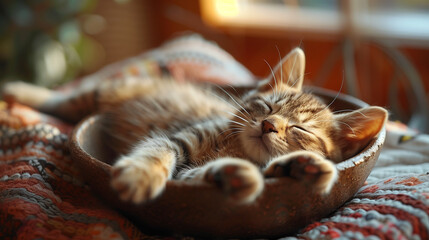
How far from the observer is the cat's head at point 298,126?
37.4 inches

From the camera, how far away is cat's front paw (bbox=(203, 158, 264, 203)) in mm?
666

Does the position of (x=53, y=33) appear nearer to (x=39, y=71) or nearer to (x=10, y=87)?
(x=39, y=71)

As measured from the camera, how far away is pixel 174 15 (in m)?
3.48

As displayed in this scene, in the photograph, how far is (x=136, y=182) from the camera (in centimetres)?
71

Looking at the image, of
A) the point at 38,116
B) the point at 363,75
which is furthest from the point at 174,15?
the point at 38,116

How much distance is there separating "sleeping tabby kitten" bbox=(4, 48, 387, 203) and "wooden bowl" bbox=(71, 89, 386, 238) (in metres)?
0.03

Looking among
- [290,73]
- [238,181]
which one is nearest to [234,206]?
[238,181]

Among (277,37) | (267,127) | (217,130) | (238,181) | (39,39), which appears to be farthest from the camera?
(277,37)

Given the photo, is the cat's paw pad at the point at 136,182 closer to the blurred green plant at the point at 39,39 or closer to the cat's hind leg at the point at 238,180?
the cat's hind leg at the point at 238,180

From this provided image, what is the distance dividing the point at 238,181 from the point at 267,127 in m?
0.31

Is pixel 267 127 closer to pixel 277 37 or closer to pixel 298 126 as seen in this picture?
pixel 298 126

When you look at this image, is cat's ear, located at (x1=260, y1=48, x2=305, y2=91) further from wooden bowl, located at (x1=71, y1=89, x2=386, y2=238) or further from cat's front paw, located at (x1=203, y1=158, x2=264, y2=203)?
cat's front paw, located at (x1=203, y1=158, x2=264, y2=203)

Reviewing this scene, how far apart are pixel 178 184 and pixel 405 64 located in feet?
4.80

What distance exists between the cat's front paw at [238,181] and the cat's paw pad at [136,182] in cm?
10
